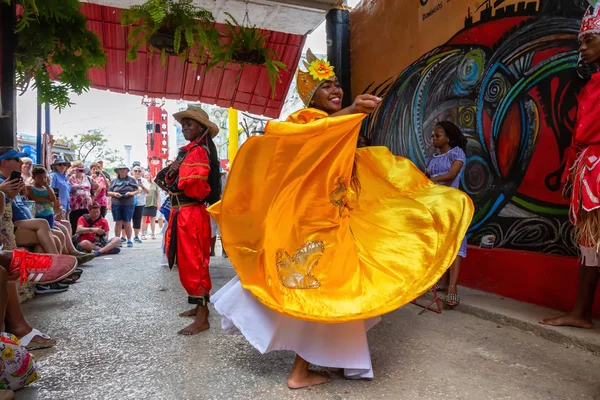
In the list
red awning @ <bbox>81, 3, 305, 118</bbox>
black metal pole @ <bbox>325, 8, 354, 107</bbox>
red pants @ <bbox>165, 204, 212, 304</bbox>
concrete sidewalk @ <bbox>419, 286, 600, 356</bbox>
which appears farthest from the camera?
red awning @ <bbox>81, 3, 305, 118</bbox>

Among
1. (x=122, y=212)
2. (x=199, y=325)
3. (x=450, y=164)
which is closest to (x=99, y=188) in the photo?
(x=122, y=212)

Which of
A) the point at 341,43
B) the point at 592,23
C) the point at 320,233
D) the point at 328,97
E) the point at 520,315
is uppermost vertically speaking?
the point at 341,43

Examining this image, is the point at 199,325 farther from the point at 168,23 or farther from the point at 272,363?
the point at 168,23

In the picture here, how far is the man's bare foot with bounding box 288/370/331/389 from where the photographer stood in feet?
7.25

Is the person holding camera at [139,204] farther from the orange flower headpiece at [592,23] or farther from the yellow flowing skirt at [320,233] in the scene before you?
the orange flower headpiece at [592,23]

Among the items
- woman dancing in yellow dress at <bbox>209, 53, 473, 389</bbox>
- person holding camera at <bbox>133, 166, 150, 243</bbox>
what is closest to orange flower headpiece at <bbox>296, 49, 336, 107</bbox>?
woman dancing in yellow dress at <bbox>209, 53, 473, 389</bbox>

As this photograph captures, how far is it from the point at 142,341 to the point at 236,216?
1.46 metres

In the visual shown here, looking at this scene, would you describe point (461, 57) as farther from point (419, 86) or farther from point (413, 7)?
point (413, 7)

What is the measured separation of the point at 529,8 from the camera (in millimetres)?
3721

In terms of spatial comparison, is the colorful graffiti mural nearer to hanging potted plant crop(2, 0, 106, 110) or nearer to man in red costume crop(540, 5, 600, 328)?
man in red costume crop(540, 5, 600, 328)

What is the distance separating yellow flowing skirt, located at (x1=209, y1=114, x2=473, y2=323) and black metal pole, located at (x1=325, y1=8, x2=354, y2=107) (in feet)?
15.8

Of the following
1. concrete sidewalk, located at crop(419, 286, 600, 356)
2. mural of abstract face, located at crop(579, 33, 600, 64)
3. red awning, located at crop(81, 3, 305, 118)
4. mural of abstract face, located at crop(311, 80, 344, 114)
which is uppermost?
red awning, located at crop(81, 3, 305, 118)

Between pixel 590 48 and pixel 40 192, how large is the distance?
6.28 metres

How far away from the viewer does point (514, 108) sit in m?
3.88
